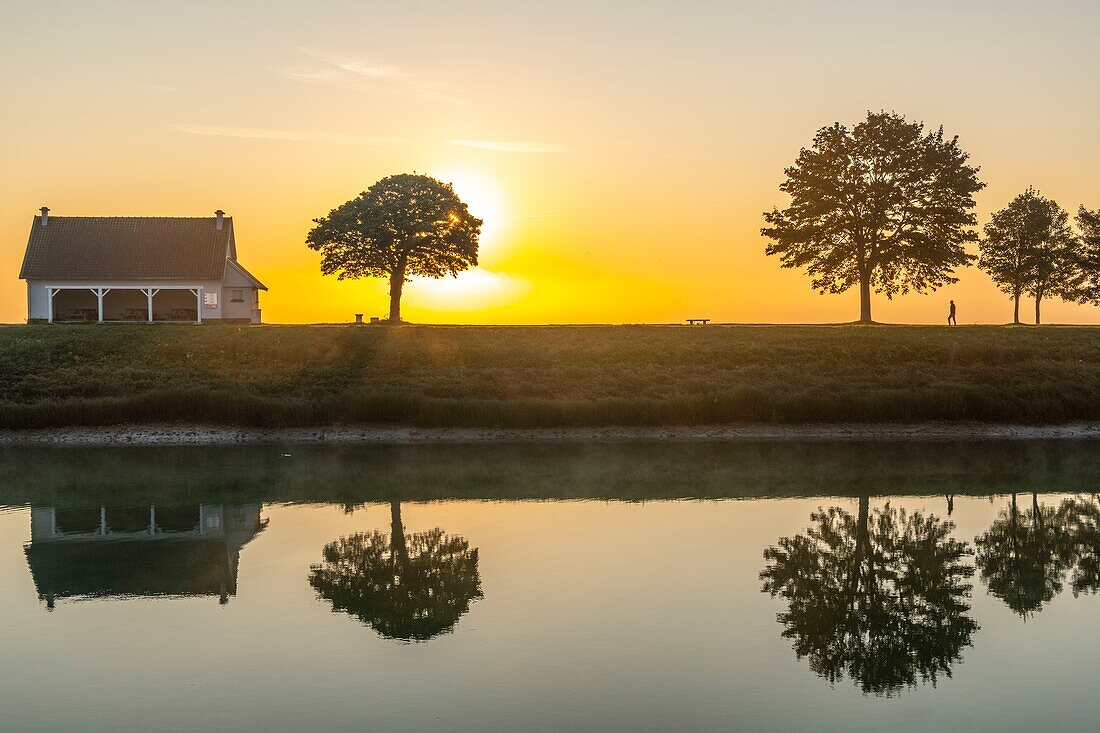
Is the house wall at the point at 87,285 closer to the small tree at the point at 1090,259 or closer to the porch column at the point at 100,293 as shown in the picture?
the porch column at the point at 100,293

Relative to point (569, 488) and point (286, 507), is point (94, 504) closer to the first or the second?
point (286, 507)

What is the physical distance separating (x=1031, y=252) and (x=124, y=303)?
61796 mm

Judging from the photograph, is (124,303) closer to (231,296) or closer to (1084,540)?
(231,296)

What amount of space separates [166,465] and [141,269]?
34.7m

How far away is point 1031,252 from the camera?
81.9 meters

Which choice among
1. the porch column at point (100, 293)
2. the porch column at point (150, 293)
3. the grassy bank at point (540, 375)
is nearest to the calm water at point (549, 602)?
the grassy bank at point (540, 375)

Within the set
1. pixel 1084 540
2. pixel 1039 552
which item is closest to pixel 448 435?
pixel 1084 540

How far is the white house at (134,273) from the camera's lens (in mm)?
64312

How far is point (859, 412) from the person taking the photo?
139 feet

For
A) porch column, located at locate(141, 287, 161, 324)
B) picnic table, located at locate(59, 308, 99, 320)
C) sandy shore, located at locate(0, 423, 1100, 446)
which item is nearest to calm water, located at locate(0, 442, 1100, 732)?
sandy shore, located at locate(0, 423, 1100, 446)

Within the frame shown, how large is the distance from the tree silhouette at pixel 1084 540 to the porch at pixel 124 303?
5004 cm

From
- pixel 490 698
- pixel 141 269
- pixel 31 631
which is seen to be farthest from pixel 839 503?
pixel 141 269

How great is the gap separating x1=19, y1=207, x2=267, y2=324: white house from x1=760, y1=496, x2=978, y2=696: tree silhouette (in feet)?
159

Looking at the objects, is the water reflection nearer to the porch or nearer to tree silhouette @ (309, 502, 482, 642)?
tree silhouette @ (309, 502, 482, 642)
